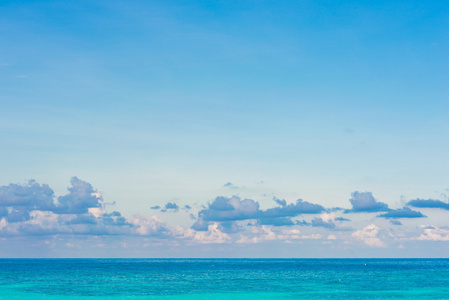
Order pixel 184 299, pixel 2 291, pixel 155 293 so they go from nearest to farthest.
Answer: pixel 184 299 < pixel 155 293 < pixel 2 291

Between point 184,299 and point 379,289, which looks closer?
point 184,299

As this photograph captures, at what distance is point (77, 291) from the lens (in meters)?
85.8

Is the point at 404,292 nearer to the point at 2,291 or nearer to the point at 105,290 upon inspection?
the point at 105,290

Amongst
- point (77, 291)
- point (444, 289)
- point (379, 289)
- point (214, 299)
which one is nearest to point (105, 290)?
point (77, 291)

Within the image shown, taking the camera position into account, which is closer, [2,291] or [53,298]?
[53,298]

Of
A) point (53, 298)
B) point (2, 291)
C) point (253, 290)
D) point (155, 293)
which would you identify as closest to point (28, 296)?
point (53, 298)

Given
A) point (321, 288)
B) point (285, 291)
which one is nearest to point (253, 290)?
point (285, 291)

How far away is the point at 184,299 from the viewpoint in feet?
243

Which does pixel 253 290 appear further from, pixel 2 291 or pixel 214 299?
pixel 2 291

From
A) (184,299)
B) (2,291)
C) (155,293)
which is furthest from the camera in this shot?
(2,291)

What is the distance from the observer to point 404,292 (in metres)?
85.9

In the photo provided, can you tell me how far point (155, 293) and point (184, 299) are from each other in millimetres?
9391

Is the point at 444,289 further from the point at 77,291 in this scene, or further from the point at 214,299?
the point at 77,291

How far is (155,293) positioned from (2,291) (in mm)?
27395
